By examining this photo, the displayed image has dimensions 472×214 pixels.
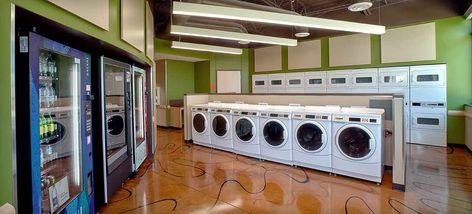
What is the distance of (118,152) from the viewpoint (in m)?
3.39

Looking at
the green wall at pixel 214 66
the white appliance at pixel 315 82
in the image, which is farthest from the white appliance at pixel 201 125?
the white appliance at pixel 315 82

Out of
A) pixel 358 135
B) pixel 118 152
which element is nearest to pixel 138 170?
pixel 118 152

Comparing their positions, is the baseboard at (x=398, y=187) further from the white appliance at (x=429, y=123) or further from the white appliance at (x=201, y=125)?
the white appliance at (x=201, y=125)

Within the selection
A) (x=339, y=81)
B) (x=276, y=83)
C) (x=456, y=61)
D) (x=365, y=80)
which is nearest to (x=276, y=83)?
(x=276, y=83)

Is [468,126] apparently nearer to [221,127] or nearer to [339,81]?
[339,81]

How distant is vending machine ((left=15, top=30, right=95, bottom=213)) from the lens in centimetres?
157

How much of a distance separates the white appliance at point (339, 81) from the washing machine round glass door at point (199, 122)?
3.86 m

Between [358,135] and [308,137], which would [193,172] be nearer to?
[308,137]

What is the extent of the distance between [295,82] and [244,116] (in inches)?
144

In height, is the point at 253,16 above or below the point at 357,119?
above

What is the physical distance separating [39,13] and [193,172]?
3.16 metres

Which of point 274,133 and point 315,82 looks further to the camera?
point 315,82

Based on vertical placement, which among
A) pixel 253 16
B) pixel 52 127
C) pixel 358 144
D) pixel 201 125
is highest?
pixel 253 16

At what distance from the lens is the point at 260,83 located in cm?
879
